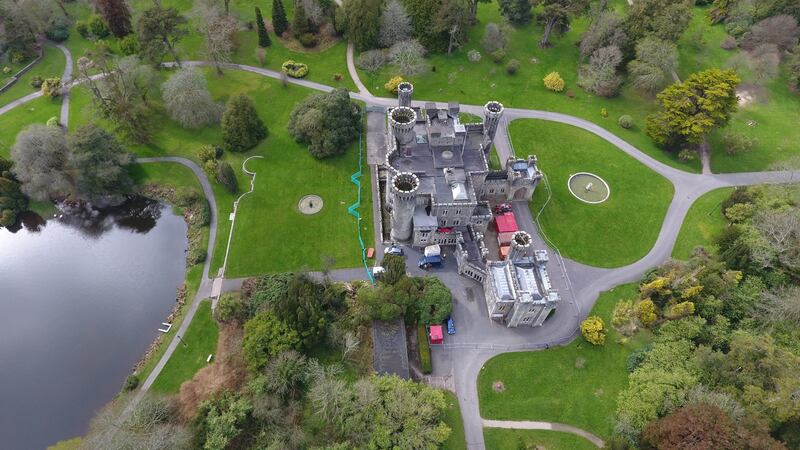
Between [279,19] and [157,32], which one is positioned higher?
[157,32]

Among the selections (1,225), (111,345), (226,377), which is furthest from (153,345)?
(1,225)

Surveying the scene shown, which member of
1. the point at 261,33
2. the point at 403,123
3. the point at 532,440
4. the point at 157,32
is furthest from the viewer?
the point at 261,33

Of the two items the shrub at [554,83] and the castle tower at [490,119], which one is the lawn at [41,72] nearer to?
the castle tower at [490,119]

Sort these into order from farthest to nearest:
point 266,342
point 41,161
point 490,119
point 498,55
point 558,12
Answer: point 498,55, point 558,12, point 490,119, point 41,161, point 266,342

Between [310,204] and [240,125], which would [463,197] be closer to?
[310,204]

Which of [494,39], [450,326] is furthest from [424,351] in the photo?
[494,39]

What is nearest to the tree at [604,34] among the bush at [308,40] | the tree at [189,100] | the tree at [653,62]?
the tree at [653,62]

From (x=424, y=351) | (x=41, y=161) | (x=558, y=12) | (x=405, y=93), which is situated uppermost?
(x=558, y=12)
